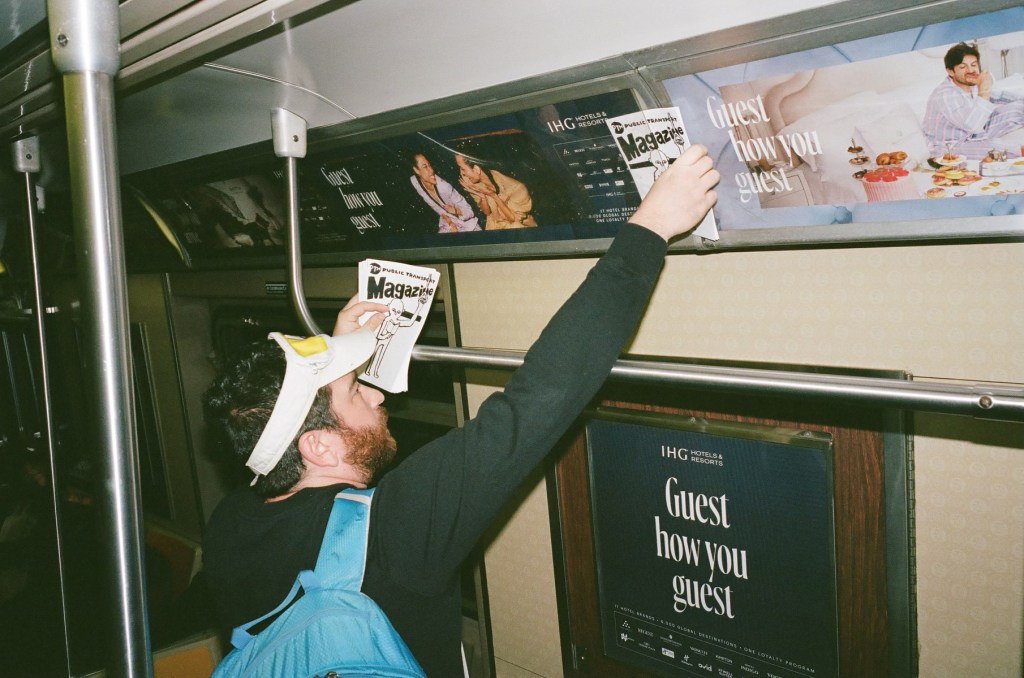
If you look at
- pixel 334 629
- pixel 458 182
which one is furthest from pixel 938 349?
pixel 334 629

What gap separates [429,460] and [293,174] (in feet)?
3.23

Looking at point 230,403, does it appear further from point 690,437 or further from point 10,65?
point 690,437

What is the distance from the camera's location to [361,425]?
→ 161cm

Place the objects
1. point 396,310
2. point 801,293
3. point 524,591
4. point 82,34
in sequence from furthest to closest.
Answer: point 524,591 < point 396,310 < point 801,293 < point 82,34

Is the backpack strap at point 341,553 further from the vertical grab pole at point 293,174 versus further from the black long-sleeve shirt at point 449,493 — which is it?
the vertical grab pole at point 293,174

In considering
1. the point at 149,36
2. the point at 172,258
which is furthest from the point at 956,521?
the point at 172,258

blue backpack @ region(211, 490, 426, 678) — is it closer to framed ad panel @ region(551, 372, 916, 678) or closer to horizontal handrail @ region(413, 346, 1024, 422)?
horizontal handrail @ region(413, 346, 1024, 422)

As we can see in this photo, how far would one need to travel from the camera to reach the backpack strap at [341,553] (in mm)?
1216

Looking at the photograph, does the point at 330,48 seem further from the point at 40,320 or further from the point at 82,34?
the point at 40,320

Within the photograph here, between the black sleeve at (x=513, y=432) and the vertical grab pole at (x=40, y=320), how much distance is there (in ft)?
4.49

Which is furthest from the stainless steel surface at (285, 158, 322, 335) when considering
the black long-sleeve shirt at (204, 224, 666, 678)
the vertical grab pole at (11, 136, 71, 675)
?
the vertical grab pole at (11, 136, 71, 675)

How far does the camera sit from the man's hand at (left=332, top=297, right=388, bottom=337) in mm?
1817

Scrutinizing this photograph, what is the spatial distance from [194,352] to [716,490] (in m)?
2.96

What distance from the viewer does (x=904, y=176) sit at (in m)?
1.10
